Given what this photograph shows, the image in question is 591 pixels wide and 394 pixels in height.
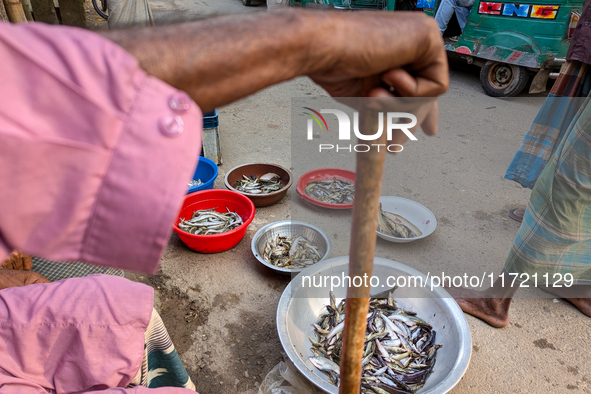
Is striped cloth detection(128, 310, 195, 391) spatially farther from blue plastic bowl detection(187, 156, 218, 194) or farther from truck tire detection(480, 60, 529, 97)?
truck tire detection(480, 60, 529, 97)

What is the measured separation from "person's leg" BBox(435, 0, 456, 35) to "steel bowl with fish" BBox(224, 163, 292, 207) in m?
5.61

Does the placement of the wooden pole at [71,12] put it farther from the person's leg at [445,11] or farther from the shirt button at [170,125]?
the shirt button at [170,125]

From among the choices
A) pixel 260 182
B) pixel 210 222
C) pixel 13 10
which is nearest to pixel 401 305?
pixel 210 222

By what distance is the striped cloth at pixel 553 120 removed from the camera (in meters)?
3.17

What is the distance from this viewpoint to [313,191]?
4.30m

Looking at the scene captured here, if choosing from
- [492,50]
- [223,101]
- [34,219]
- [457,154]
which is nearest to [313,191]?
[457,154]

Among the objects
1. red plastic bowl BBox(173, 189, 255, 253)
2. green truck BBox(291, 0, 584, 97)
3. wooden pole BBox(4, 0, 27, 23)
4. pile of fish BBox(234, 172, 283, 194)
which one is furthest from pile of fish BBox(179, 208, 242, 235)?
wooden pole BBox(4, 0, 27, 23)

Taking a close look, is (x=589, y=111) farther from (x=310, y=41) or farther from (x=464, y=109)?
(x=464, y=109)

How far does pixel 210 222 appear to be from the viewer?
12.0 ft

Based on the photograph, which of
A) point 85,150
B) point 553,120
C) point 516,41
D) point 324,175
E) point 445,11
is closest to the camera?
point 85,150

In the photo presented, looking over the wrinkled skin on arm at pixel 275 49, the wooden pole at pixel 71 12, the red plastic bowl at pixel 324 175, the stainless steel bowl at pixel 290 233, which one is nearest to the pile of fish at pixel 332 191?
the red plastic bowl at pixel 324 175

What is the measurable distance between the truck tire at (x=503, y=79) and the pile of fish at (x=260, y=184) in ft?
17.0

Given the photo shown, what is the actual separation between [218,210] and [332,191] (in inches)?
52.0

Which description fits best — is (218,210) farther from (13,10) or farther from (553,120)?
(13,10)
